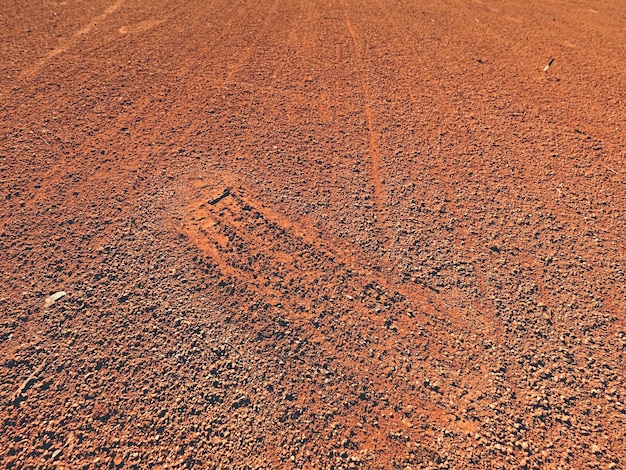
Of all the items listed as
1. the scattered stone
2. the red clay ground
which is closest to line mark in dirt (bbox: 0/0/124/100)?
the red clay ground

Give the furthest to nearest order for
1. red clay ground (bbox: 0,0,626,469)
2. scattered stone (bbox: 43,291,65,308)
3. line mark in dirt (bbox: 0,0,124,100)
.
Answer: line mark in dirt (bbox: 0,0,124,100), scattered stone (bbox: 43,291,65,308), red clay ground (bbox: 0,0,626,469)

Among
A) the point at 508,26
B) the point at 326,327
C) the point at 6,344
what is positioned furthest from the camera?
the point at 508,26

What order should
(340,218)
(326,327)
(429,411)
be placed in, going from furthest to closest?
(340,218) → (326,327) → (429,411)

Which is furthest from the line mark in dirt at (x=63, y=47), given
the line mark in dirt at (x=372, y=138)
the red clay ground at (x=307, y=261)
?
the line mark in dirt at (x=372, y=138)

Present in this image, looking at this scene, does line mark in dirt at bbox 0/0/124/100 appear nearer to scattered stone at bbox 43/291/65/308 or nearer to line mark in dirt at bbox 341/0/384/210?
scattered stone at bbox 43/291/65/308

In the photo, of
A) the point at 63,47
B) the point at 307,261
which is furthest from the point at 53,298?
the point at 63,47

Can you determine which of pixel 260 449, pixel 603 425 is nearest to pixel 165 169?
pixel 260 449

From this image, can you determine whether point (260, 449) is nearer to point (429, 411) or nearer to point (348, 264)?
point (429, 411)

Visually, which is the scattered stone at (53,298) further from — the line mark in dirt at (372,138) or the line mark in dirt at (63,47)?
the line mark in dirt at (63,47)
